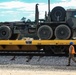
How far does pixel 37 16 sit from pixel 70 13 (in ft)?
7.67

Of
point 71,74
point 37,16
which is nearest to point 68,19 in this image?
point 37,16

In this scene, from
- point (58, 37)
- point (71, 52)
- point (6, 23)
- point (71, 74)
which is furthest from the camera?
point (6, 23)

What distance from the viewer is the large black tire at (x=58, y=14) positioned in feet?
70.4

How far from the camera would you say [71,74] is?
12961 mm

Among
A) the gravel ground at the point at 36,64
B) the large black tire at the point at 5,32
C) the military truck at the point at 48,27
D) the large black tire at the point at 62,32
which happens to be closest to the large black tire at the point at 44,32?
the military truck at the point at 48,27

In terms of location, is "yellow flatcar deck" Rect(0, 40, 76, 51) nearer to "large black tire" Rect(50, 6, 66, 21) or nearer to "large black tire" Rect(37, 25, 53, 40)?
"large black tire" Rect(37, 25, 53, 40)

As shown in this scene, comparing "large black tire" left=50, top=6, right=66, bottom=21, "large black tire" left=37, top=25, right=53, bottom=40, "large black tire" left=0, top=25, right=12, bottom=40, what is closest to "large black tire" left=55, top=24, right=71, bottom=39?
"large black tire" left=37, top=25, right=53, bottom=40

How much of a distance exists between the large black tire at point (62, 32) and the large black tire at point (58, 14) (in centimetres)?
60

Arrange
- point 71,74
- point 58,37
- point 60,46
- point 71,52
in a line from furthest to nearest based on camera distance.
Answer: point 58,37 < point 60,46 < point 71,52 < point 71,74

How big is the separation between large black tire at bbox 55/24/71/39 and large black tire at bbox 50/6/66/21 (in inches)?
23.5

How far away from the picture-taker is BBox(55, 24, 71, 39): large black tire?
21.3 meters

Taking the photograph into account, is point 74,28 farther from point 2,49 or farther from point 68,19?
point 2,49

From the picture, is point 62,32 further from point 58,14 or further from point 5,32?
point 5,32

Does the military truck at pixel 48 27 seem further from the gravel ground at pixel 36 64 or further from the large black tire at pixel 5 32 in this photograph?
the gravel ground at pixel 36 64
